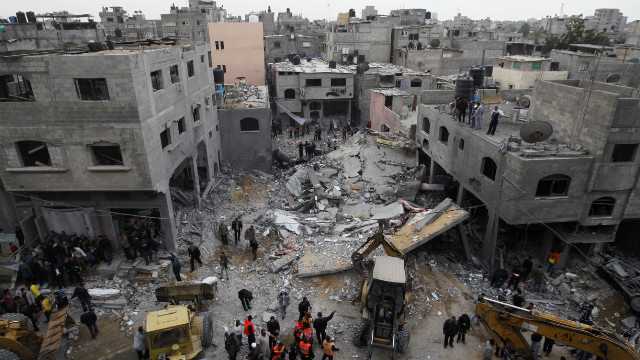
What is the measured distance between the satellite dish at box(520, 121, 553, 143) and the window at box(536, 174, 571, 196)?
1.76 meters

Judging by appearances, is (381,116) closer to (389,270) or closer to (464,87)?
(464,87)

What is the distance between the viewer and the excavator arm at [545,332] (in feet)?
35.2

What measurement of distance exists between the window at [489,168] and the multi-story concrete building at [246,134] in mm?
14978

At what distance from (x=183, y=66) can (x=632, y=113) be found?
20721 millimetres

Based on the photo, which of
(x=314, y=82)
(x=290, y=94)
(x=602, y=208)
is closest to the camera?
(x=602, y=208)

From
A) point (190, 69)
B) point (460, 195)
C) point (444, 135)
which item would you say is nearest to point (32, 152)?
point (190, 69)

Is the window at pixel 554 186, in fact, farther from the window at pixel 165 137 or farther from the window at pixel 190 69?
the window at pixel 190 69

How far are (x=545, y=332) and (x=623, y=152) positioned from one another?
1055cm

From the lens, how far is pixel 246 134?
92.4 ft

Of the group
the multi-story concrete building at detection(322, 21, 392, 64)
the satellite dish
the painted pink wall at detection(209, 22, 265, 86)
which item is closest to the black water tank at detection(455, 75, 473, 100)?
the satellite dish

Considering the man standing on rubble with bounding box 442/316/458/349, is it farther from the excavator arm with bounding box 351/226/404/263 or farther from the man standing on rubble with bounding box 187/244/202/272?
the man standing on rubble with bounding box 187/244/202/272

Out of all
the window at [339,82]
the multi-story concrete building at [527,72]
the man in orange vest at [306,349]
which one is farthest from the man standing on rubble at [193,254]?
the multi-story concrete building at [527,72]

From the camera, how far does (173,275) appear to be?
53.2 feet

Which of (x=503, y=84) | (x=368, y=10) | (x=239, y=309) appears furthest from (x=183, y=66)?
(x=368, y=10)
